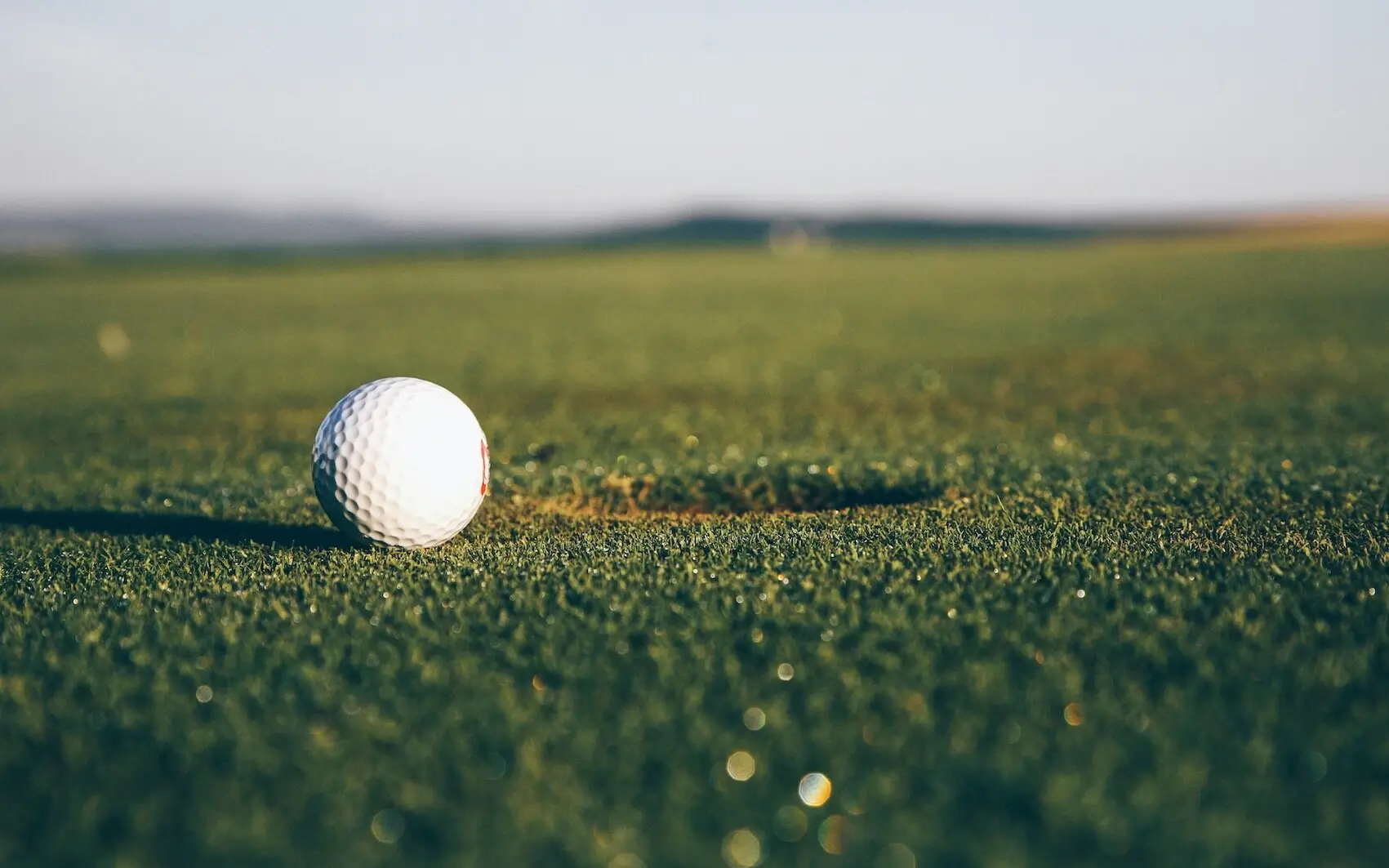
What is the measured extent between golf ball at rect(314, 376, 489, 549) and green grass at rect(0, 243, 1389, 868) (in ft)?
0.61

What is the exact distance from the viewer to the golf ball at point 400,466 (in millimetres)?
3779

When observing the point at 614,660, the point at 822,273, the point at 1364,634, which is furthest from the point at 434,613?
the point at 822,273

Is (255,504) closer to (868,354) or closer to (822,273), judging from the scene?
(868,354)

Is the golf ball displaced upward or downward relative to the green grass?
upward

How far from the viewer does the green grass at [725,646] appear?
2.05m

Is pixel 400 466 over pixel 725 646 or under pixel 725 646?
over

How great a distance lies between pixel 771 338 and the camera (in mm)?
13055

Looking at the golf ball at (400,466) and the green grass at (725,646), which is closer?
the green grass at (725,646)

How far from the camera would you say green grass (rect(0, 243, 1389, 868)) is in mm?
2055

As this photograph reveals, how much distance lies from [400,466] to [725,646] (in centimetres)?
160

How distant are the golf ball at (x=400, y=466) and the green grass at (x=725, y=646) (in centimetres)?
Result: 18

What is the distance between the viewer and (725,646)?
282 centimetres

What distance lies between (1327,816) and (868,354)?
359 inches

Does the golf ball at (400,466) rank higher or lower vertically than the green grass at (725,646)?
higher
